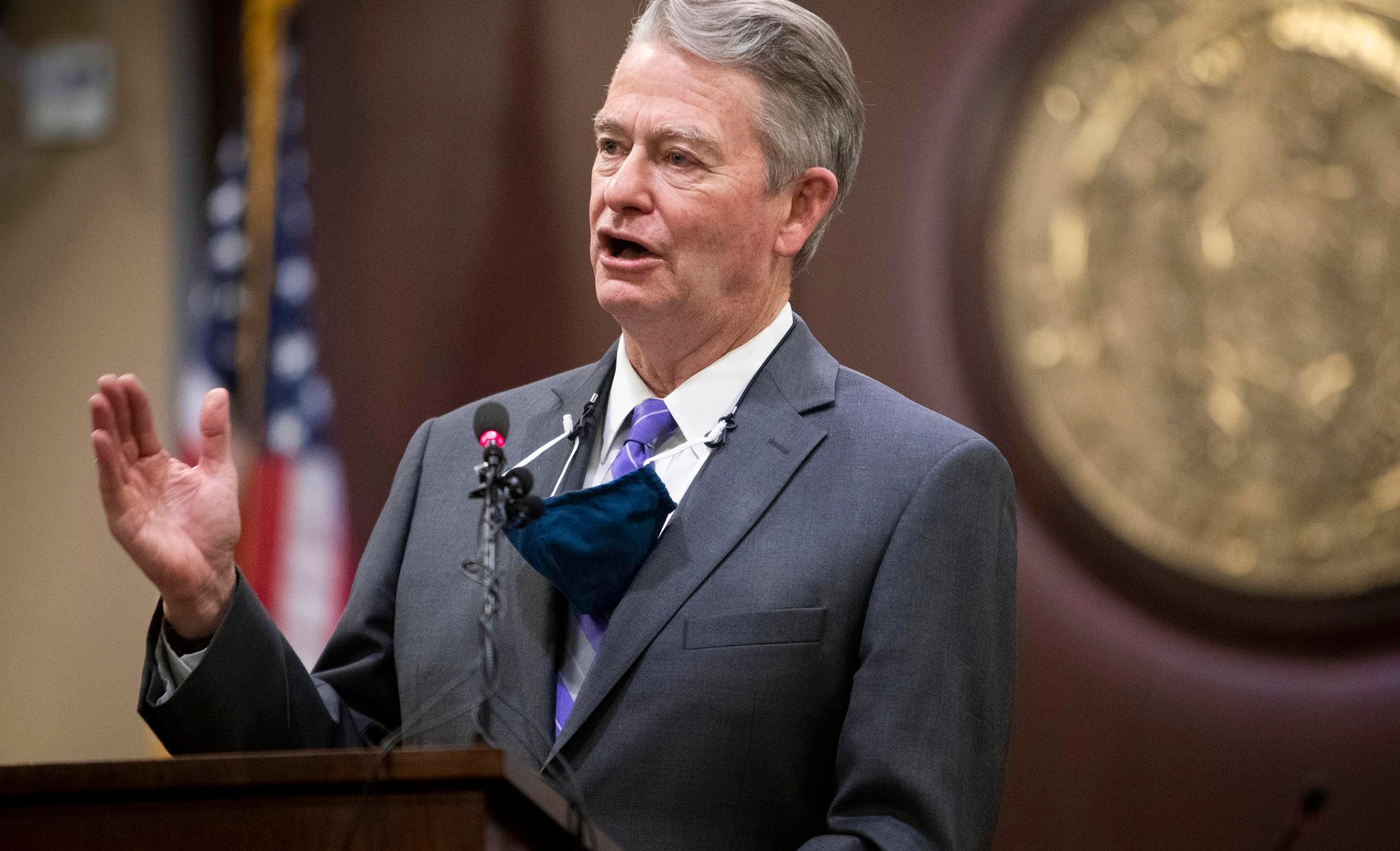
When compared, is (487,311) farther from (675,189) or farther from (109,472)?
(109,472)

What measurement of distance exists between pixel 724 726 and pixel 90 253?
12.0ft

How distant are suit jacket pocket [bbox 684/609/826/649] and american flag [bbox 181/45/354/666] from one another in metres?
2.32

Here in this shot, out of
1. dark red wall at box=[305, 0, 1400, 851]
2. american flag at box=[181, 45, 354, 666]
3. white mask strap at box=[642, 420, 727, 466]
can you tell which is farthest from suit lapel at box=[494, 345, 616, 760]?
american flag at box=[181, 45, 354, 666]

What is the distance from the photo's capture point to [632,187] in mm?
1970

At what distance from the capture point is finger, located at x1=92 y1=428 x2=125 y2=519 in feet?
4.97

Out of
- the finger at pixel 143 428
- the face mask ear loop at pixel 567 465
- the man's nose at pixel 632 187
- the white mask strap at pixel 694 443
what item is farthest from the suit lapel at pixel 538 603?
the finger at pixel 143 428

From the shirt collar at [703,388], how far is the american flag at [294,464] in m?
1.96

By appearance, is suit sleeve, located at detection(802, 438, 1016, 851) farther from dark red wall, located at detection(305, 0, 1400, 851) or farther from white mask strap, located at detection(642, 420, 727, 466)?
dark red wall, located at detection(305, 0, 1400, 851)

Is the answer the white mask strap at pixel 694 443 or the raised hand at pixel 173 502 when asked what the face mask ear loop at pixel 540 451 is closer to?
the white mask strap at pixel 694 443

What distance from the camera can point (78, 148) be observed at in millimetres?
4613

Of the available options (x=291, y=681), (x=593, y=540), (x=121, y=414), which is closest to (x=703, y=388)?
(x=593, y=540)

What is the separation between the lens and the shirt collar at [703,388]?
1.99 meters

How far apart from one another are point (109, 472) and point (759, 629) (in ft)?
2.55

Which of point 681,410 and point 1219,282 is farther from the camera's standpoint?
point 1219,282
